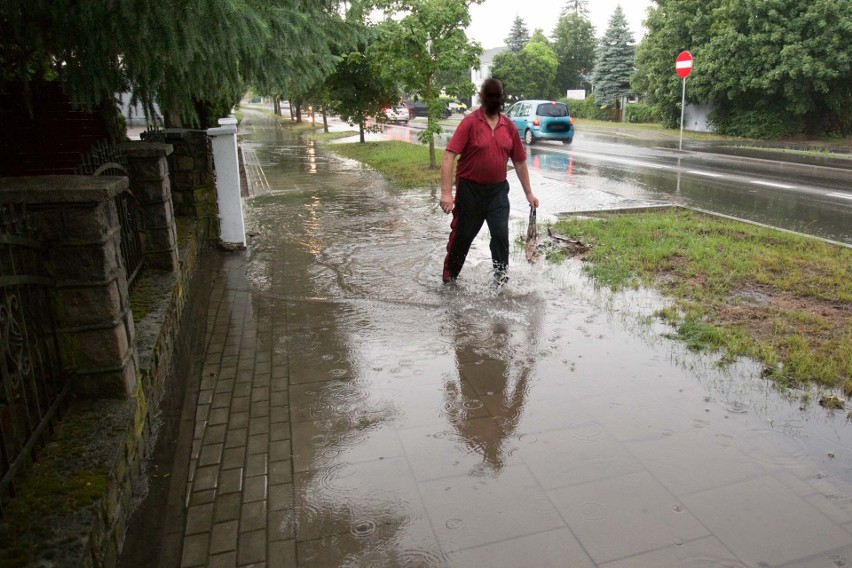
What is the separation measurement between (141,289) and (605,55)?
4726cm

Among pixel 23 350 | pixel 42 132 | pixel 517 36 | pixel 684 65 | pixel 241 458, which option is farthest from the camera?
pixel 517 36

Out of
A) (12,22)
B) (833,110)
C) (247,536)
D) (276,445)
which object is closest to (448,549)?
(247,536)

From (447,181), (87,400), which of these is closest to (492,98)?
(447,181)

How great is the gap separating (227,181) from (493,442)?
5672 millimetres

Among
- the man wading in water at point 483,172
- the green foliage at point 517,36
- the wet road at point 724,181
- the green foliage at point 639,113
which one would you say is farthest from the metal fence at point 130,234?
the green foliage at point 517,36

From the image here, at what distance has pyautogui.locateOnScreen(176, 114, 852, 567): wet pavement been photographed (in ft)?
9.37

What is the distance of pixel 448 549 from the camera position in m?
2.81

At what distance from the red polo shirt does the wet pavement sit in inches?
46.3

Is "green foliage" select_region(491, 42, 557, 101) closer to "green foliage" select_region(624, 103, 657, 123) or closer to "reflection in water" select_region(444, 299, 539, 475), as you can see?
"green foliage" select_region(624, 103, 657, 123)

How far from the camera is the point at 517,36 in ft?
237

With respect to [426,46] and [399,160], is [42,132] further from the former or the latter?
[399,160]

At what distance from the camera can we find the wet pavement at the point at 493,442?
286cm

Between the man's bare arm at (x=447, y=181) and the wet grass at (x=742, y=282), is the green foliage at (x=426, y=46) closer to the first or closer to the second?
the wet grass at (x=742, y=282)

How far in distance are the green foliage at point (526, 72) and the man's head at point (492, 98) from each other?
2003 inches
